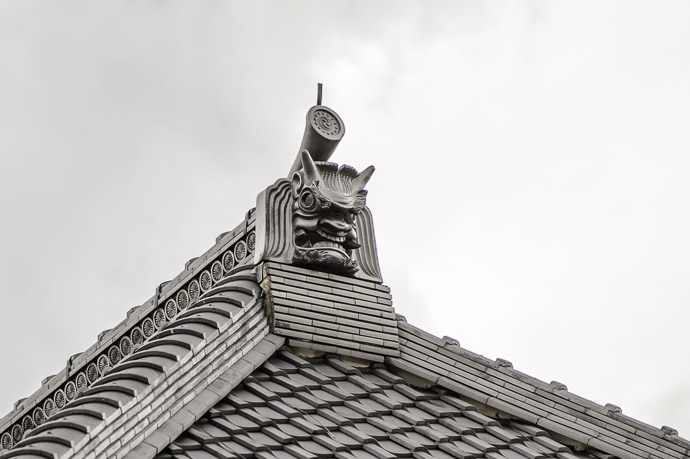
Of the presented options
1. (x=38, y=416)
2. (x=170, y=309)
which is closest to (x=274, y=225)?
(x=170, y=309)

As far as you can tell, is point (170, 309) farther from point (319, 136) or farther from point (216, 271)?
point (319, 136)

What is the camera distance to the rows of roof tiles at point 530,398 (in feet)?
38.8

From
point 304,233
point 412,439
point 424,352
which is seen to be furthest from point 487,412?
point 304,233

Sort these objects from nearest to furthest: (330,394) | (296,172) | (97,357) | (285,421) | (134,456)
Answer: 1. (134,456)
2. (285,421)
3. (330,394)
4. (296,172)
5. (97,357)

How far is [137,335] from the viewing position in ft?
43.8

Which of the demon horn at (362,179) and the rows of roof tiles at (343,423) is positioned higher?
the demon horn at (362,179)

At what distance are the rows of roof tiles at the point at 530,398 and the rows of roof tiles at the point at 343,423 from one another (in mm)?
133

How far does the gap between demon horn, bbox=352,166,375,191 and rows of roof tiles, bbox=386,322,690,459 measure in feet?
4.30

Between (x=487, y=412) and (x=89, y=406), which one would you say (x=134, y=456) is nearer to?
(x=89, y=406)

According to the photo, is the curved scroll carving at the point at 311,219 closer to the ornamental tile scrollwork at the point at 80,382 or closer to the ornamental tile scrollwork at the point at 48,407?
the ornamental tile scrollwork at the point at 80,382

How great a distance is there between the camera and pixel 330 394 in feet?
35.5

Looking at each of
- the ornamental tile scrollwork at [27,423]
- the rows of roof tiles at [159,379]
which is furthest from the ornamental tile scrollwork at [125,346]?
the rows of roof tiles at [159,379]

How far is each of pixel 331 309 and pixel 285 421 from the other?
1.57 metres

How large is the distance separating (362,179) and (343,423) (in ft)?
8.12
